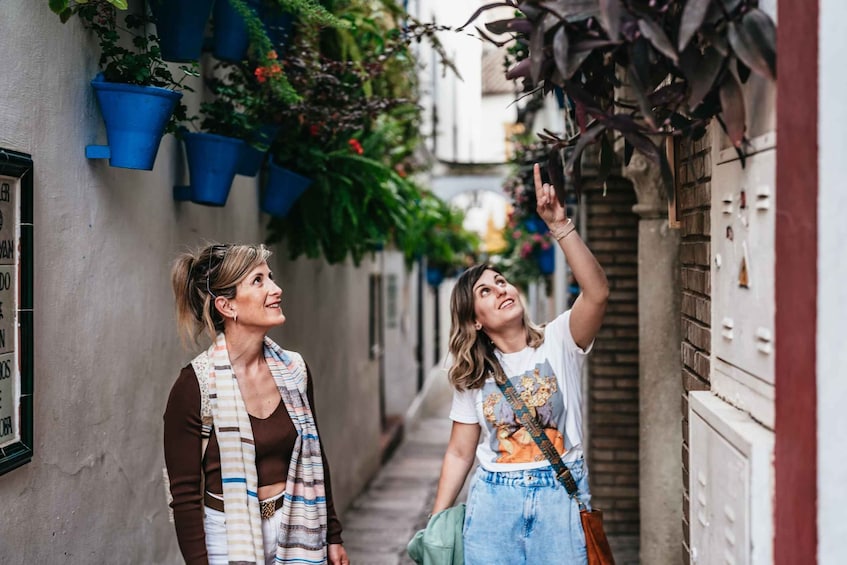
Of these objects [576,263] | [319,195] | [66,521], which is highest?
[319,195]

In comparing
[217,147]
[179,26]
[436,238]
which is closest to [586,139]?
[179,26]

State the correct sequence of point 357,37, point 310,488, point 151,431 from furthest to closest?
point 357,37 → point 151,431 → point 310,488

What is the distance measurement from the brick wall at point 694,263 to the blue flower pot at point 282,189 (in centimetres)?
276

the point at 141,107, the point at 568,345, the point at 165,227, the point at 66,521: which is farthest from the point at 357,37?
the point at 66,521

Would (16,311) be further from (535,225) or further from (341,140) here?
(535,225)

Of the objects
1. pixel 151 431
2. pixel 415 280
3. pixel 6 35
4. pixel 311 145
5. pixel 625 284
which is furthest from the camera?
pixel 415 280

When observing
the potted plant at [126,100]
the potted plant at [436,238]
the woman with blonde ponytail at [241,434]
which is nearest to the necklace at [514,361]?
the woman with blonde ponytail at [241,434]

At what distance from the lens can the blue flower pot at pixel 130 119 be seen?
352 centimetres

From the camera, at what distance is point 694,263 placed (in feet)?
10.3

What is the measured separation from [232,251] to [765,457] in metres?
1.99

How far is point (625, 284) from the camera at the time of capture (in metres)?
6.88

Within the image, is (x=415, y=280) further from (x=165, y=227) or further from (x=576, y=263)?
(x=576, y=263)

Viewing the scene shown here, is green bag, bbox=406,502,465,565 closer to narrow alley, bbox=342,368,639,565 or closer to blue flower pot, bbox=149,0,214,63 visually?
blue flower pot, bbox=149,0,214,63

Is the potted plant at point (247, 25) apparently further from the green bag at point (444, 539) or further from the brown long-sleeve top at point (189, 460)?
the green bag at point (444, 539)
